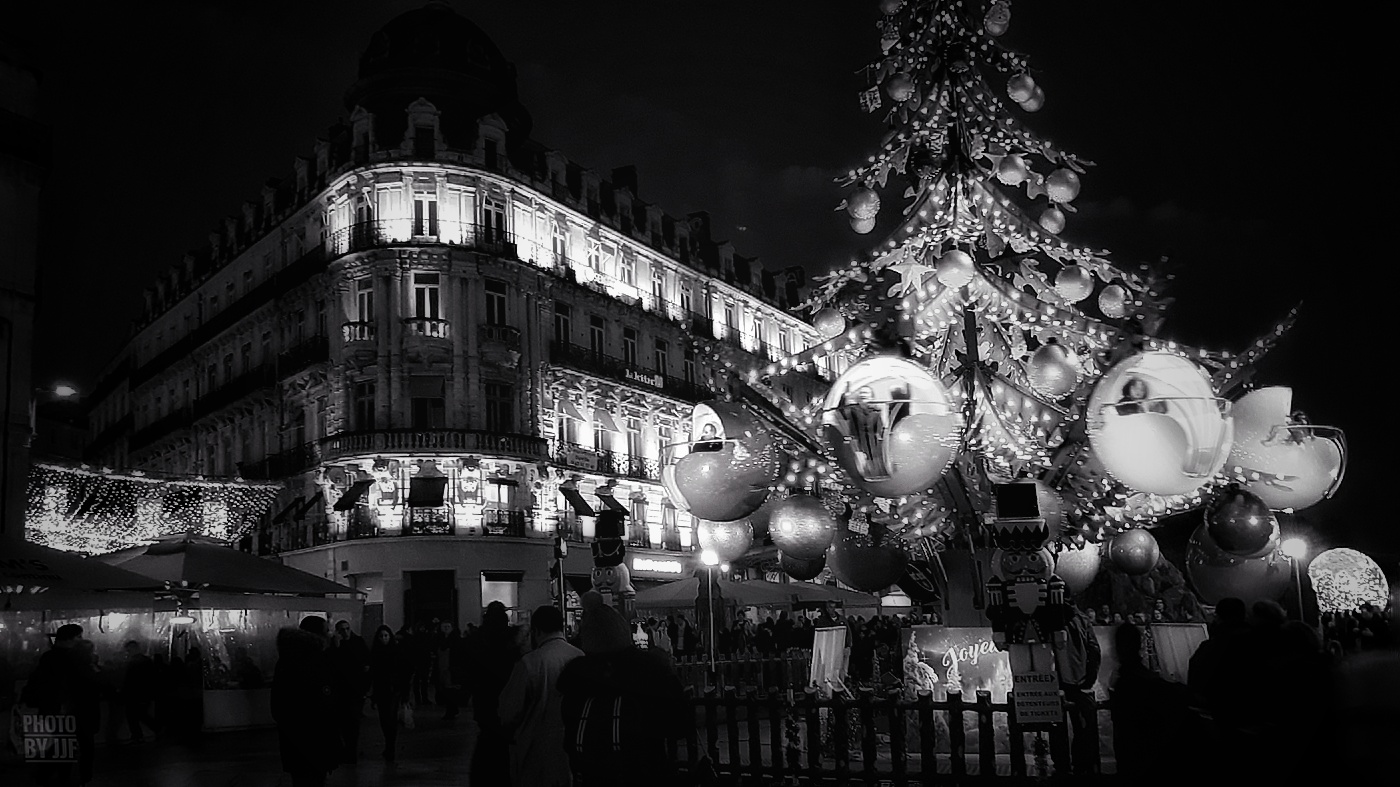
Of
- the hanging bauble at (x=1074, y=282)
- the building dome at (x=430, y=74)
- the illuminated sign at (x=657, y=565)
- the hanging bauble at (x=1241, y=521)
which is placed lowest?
the illuminated sign at (x=657, y=565)

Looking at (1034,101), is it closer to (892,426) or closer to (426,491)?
(892,426)

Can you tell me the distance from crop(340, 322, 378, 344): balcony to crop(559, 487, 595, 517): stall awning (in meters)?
8.12

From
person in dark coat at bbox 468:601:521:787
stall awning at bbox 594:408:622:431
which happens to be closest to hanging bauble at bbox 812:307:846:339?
person in dark coat at bbox 468:601:521:787

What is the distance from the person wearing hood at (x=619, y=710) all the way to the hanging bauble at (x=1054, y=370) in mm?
5305

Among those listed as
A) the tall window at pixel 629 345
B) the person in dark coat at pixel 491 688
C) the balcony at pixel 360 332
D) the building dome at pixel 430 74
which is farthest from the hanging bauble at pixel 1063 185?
the tall window at pixel 629 345

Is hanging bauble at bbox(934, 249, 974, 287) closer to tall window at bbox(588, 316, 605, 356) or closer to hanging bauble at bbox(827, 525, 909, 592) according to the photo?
hanging bauble at bbox(827, 525, 909, 592)

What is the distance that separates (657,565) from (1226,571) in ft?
98.0

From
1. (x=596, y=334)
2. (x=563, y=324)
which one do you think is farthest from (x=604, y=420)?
(x=563, y=324)

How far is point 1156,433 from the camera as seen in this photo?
8141mm

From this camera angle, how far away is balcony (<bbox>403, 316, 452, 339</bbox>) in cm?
3400

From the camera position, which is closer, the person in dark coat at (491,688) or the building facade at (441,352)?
the person in dark coat at (491,688)

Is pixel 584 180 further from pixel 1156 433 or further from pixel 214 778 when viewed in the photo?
pixel 1156 433

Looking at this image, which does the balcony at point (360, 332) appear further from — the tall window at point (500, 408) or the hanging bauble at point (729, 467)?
the hanging bauble at point (729, 467)

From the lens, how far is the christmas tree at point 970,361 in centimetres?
981
